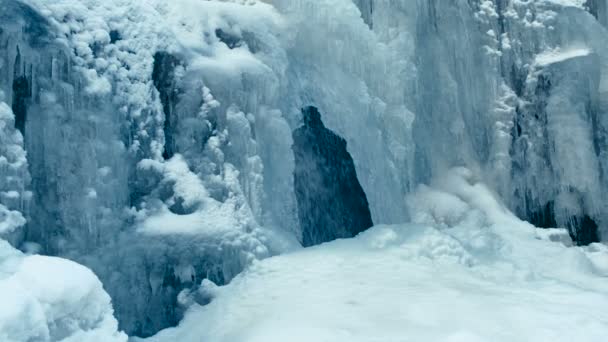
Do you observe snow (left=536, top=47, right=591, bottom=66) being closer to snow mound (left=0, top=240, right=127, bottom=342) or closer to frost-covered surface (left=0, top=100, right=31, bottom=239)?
frost-covered surface (left=0, top=100, right=31, bottom=239)

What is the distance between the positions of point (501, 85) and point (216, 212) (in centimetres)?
718

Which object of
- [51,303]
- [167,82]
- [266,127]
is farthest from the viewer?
[266,127]

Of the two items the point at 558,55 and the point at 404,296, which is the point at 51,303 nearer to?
the point at 404,296

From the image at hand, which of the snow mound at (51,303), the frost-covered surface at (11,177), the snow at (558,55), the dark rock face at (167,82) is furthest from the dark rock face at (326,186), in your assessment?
the snow mound at (51,303)

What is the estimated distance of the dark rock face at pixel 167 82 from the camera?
7.78 m

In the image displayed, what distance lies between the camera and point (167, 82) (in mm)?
7859

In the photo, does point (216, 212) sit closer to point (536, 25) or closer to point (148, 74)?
point (148, 74)

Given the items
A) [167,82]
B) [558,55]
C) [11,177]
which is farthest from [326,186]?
[11,177]

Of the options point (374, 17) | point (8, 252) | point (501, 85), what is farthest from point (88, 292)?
point (501, 85)

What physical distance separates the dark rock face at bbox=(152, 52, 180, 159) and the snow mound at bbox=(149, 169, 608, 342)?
2.02m

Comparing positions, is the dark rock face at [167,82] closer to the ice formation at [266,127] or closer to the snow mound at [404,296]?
the ice formation at [266,127]

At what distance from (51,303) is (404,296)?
343cm

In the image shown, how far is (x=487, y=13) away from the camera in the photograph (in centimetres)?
1253

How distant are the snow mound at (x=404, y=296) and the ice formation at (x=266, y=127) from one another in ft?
0.37
